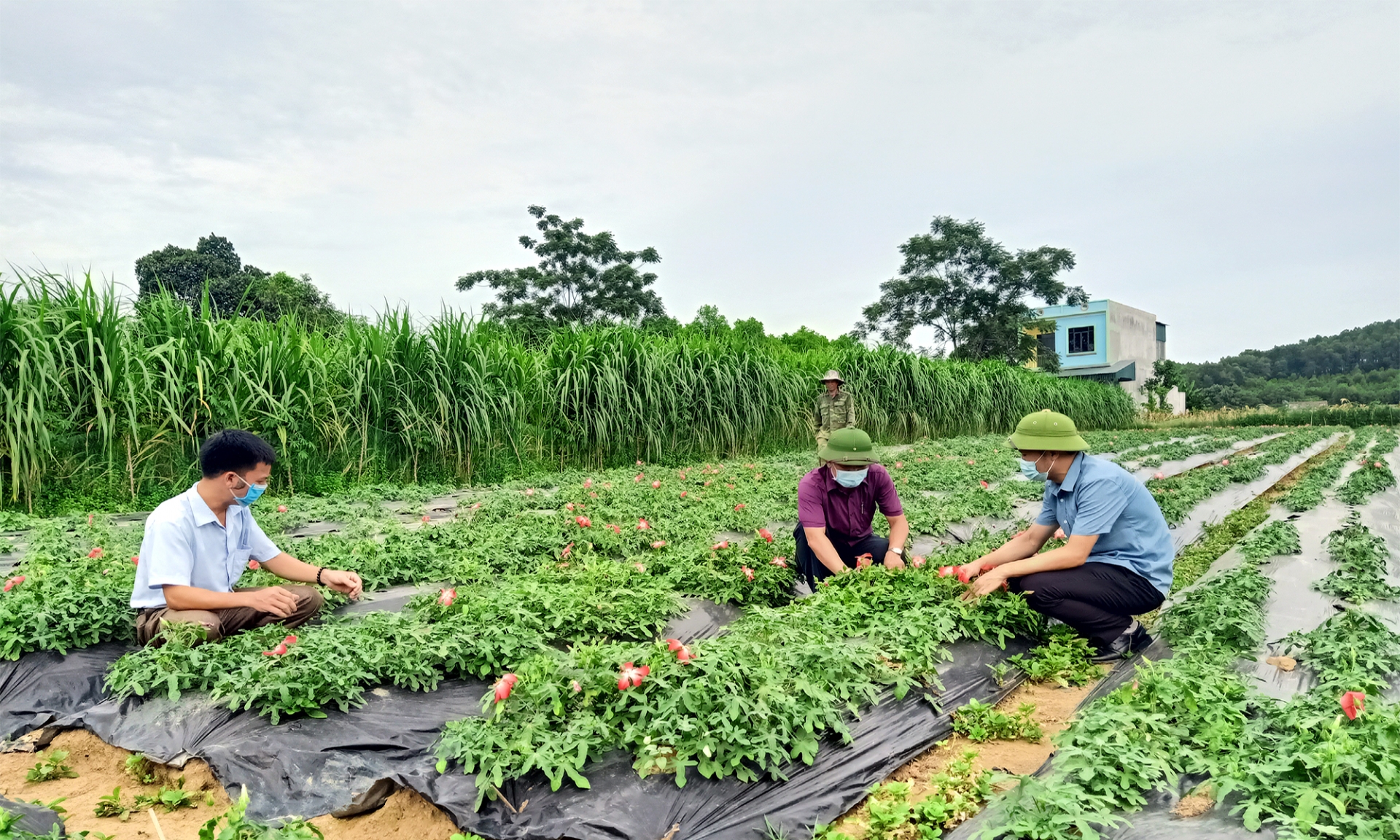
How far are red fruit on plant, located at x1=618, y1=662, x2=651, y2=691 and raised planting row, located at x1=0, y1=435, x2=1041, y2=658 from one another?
5.41 ft

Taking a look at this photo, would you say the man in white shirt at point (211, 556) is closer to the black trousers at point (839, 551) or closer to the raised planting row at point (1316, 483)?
the black trousers at point (839, 551)

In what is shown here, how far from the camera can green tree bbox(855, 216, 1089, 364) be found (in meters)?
36.0

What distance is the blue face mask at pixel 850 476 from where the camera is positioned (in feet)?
14.9

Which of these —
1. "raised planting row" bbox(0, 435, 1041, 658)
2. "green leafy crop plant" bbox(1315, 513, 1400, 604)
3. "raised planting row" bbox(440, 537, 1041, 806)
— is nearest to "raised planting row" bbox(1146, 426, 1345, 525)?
"raised planting row" bbox(0, 435, 1041, 658)

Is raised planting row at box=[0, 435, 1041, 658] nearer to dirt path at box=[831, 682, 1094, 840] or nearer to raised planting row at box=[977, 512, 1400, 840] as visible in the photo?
dirt path at box=[831, 682, 1094, 840]

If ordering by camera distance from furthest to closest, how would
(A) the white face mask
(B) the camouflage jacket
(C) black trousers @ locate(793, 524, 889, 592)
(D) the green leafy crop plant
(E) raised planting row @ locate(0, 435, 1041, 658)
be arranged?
(B) the camouflage jacket
(C) black trousers @ locate(793, 524, 889, 592)
(D) the green leafy crop plant
(A) the white face mask
(E) raised planting row @ locate(0, 435, 1041, 658)

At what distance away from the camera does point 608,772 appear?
8.04ft

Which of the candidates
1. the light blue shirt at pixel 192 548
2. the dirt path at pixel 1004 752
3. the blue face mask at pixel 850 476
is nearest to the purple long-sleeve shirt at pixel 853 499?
the blue face mask at pixel 850 476

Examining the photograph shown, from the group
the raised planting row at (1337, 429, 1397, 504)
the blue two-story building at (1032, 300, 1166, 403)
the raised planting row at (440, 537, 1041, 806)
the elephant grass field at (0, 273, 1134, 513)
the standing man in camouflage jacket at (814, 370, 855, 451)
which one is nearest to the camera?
the raised planting row at (440, 537, 1041, 806)

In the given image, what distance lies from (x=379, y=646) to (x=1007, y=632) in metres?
2.79

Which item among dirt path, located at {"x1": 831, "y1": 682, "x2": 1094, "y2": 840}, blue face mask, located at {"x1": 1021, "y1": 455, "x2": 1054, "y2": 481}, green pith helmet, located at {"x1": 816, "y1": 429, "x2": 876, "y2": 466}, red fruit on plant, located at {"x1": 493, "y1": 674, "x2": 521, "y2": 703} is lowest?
dirt path, located at {"x1": 831, "y1": 682, "x2": 1094, "y2": 840}

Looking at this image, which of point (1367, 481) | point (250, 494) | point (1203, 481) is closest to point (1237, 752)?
point (250, 494)

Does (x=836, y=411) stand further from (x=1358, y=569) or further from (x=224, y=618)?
(x=224, y=618)

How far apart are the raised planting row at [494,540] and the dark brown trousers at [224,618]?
0.29 meters
